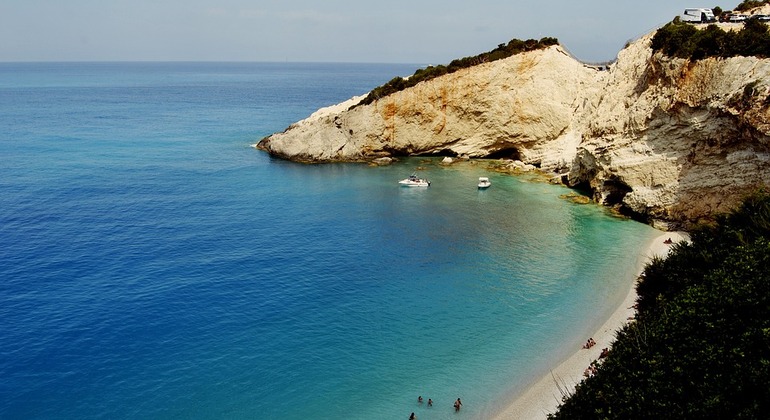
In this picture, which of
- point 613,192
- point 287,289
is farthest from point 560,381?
point 613,192

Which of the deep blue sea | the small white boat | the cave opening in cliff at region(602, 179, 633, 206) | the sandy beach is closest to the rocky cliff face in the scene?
the cave opening in cliff at region(602, 179, 633, 206)

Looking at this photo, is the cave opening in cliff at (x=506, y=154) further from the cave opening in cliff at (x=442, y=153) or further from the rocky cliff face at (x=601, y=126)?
the cave opening in cliff at (x=442, y=153)

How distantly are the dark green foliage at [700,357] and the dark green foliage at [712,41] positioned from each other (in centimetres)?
2348

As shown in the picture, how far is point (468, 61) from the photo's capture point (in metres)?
73.8

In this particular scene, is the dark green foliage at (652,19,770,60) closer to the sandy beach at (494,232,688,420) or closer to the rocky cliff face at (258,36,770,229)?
the rocky cliff face at (258,36,770,229)

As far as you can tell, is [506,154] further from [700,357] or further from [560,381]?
[700,357]

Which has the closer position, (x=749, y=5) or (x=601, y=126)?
(x=601, y=126)

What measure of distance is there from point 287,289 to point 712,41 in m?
38.1

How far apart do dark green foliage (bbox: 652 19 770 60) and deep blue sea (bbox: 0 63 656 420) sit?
1556 centimetres

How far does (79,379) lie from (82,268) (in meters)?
15.2

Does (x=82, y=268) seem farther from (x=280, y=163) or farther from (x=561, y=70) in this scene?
(x=561, y=70)

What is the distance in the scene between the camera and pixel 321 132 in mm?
79250

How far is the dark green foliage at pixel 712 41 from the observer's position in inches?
1507

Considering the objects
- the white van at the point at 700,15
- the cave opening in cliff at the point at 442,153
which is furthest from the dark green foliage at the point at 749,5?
the cave opening in cliff at the point at 442,153
